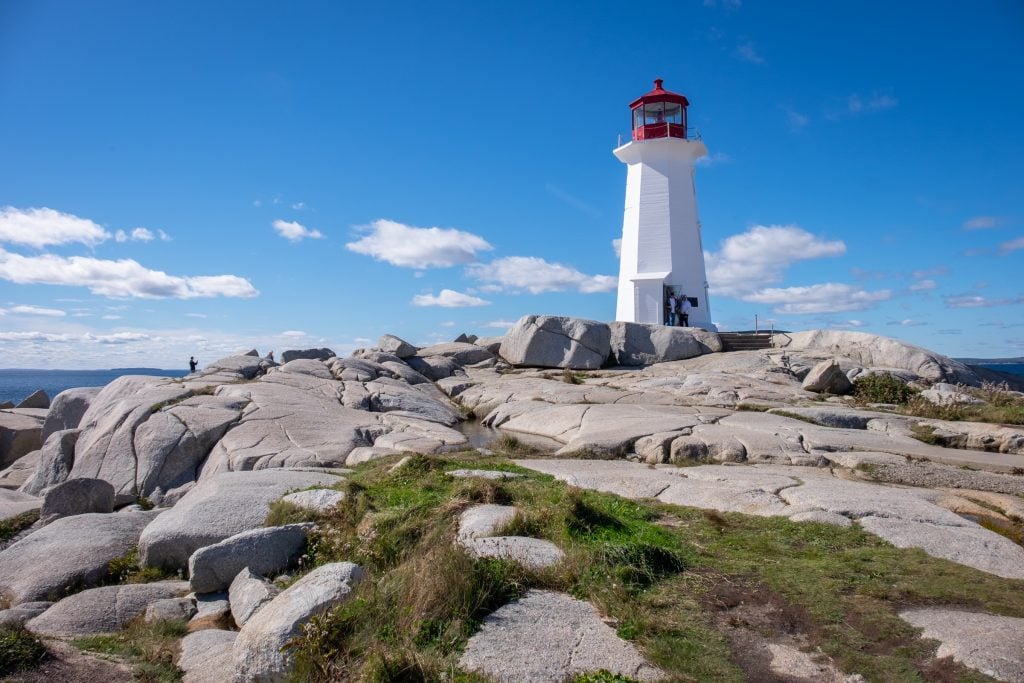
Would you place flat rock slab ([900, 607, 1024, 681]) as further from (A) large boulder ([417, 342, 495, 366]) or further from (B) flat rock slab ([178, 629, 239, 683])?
(A) large boulder ([417, 342, 495, 366])

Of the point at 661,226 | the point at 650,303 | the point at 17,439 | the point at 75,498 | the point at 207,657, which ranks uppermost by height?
the point at 661,226

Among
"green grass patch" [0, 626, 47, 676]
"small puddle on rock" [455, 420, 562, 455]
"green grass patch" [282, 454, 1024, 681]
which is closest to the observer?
"green grass patch" [282, 454, 1024, 681]

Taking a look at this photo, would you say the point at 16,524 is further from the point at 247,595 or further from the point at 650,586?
the point at 650,586

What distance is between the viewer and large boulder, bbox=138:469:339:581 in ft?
29.8

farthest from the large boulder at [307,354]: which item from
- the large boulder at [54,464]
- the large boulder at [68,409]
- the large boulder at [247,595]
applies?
the large boulder at [247,595]

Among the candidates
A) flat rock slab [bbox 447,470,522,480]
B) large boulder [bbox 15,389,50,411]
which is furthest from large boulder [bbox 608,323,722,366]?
large boulder [bbox 15,389,50,411]

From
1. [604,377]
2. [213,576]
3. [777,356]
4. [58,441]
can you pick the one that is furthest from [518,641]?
[777,356]

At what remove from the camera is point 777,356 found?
28250 millimetres

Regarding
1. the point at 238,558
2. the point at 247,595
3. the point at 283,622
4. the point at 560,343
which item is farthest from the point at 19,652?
the point at 560,343

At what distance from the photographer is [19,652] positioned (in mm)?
5824

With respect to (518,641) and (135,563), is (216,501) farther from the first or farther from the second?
(518,641)

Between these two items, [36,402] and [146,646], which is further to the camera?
[36,402]

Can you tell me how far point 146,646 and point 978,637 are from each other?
7462 mm

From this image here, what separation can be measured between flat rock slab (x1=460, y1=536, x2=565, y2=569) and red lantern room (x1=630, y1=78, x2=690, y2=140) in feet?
106
